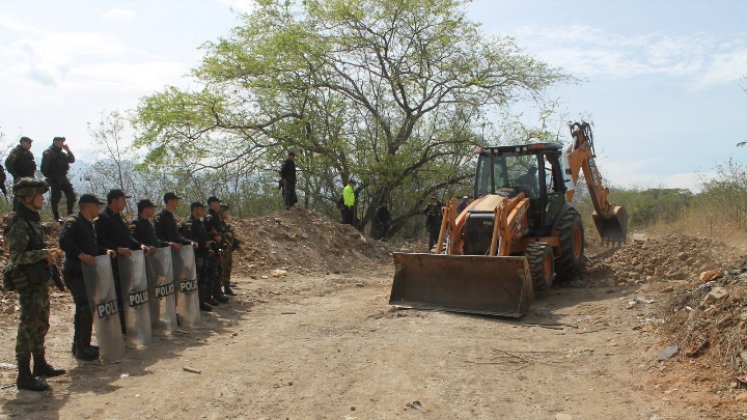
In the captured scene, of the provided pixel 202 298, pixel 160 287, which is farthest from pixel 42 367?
pixel 202 298

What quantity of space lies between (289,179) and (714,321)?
11.5 meters

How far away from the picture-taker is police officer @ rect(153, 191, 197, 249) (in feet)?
25.2

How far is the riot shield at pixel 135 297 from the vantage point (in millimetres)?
6102

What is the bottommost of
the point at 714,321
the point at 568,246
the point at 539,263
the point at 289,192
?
the point at 714,321

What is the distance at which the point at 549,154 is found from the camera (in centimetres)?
957

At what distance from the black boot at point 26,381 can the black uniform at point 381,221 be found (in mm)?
13431

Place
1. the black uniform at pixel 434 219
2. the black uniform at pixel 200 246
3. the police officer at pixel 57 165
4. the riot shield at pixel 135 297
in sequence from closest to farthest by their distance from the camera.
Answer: the riot shield at pixel 135 297 → the black uniform at pixel 200 246 → the police officer at pixel 57 165 → the black uniform at pixel 434 219

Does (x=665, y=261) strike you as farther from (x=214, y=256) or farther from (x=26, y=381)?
(x=26, y=381)

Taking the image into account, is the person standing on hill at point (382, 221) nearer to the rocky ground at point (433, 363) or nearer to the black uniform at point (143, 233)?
the rocky ground at point (433, 363)

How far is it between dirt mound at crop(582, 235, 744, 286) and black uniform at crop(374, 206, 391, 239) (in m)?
8.11

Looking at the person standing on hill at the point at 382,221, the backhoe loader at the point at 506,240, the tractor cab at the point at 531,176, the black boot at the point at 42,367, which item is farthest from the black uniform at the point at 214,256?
the person standing on hill at the point at 382,221

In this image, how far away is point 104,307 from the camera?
220 inches

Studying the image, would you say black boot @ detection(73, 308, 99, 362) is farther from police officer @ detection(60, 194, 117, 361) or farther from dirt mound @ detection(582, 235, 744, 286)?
dirt mound @ detection(582, 235, 744, 286)

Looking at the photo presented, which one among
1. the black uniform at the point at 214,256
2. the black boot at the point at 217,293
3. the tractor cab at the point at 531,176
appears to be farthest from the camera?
the tractor cab at the point at 531,176
